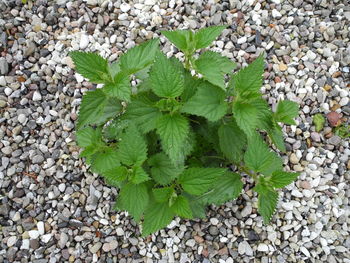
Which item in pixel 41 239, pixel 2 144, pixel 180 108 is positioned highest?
pixel 180 108

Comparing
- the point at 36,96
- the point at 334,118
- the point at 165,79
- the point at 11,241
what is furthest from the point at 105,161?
the point at 334,118

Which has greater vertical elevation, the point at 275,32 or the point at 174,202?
the point at 275,32

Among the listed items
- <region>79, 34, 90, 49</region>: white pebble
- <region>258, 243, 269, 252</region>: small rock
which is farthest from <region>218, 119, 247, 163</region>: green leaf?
<region>79, 34, 90, 49</region>: white pebble

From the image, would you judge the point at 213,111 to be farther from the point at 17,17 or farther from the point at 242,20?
the point at 17,17

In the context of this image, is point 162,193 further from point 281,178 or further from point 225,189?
point 281,178

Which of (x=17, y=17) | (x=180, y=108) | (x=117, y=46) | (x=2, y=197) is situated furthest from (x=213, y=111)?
(x=17, y=17)

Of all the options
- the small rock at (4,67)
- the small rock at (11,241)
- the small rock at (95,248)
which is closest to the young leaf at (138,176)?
the small rock at (95,248)

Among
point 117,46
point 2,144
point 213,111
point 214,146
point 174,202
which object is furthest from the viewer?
point 117,46

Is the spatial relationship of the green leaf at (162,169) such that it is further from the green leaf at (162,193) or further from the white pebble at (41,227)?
the white pebble at (41,227)
